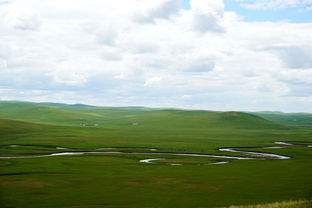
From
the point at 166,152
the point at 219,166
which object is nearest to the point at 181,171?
the point at 219,166

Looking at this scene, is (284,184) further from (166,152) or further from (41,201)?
(166,152)

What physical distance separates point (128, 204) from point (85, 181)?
51.9ft

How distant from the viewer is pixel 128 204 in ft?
141

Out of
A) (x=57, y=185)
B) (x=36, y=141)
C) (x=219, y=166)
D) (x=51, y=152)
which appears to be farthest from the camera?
(x=36, y=141)

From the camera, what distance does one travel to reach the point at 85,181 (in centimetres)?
5734

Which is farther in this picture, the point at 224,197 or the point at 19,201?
the point at 224,197

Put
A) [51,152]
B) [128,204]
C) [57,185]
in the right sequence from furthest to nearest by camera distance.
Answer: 1. [51,152]
2. [57,185]
3. [128,204]

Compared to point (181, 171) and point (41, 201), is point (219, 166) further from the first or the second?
point (41, 201)

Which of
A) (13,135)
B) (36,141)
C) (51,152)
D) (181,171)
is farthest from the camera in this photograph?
(13,135)

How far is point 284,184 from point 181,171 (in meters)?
18.3

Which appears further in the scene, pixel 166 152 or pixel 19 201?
pixel 166 152

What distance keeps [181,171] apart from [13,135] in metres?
93.0

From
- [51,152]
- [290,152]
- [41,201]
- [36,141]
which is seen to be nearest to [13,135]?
[36,141]

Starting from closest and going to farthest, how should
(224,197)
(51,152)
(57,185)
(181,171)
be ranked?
1. (224,197)
2. (57,185)
3. (181,171)
4. (51,152)
